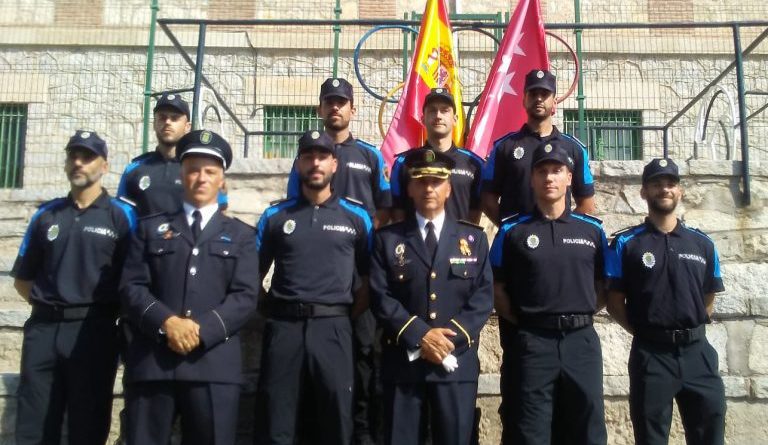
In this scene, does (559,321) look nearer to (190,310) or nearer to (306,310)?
(306,310)

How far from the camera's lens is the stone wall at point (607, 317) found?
5.30m

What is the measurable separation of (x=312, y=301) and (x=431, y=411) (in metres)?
0.87

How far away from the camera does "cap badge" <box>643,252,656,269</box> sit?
4562mm


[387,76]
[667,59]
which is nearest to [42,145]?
[387,76]

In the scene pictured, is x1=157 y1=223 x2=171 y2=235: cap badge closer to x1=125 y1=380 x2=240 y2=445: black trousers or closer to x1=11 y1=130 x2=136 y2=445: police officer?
x1=11 y1=130 x2=136 y2=445: police officer

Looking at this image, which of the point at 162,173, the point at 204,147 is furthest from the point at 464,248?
the point at 162,173

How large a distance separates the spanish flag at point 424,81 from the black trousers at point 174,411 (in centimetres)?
354

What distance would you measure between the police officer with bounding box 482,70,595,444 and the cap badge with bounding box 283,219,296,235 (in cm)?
143

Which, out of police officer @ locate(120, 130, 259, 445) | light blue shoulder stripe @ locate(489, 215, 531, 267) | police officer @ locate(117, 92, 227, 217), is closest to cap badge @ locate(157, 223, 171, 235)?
police officer @ locate(120, 130, 259, 445)

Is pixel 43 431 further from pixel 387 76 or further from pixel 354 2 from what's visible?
pixel 354 2

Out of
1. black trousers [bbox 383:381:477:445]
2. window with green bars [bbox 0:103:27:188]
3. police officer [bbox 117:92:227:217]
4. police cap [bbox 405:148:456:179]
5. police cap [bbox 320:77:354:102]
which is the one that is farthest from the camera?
window with green bars [bbox 0:103:27:188]

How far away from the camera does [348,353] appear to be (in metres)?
4.36

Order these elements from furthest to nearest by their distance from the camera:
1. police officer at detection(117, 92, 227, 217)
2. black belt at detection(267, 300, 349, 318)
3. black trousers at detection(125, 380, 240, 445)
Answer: police officer at detection(117, 92, 227, 217) < black belt at detection(267, 300, 349, 318) < black trousers at detection(125, 380, 240, 445)

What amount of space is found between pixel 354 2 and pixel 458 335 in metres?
9.35
